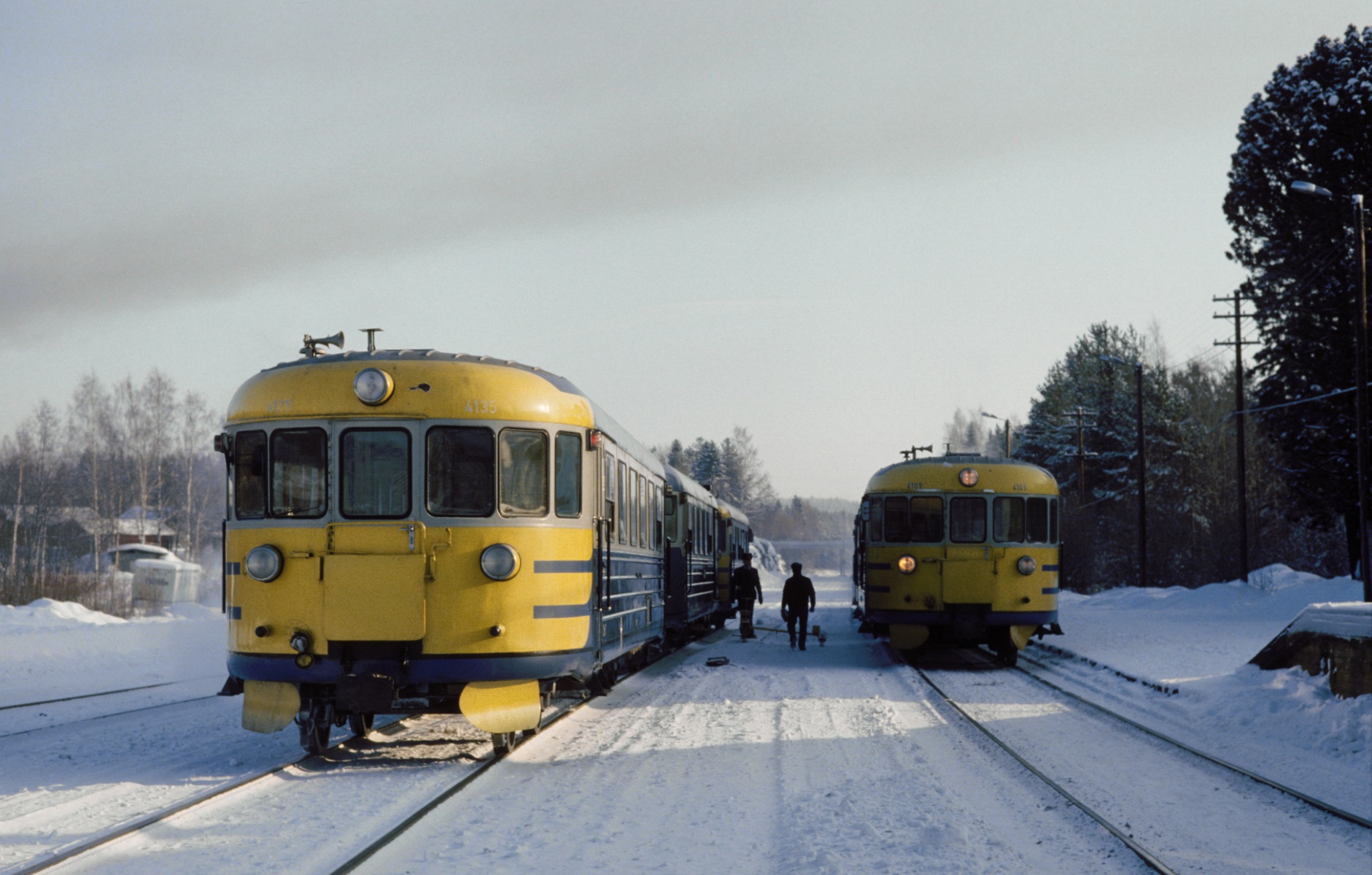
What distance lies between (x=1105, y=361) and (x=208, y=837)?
5943 cm

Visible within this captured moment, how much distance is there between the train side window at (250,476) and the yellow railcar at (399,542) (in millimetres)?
13

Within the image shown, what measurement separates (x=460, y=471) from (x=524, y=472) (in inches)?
19.3

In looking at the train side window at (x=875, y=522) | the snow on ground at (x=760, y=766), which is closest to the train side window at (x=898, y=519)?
the train side window at (x=875, y=522)

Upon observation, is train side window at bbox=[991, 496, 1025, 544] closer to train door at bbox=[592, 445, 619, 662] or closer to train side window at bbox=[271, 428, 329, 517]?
train door at bbox=[592, 445, 619, 662]

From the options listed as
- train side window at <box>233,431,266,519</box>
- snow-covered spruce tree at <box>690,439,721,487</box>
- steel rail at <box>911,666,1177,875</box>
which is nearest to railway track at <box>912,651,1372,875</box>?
steel rail at <box>911,666,1177,875</box>

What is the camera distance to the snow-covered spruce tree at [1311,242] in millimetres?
29859

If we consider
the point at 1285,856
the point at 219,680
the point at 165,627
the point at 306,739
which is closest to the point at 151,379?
the point at 165,627

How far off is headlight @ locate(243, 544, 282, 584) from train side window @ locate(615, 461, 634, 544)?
11.3ft

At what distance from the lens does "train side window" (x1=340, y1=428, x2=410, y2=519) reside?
344 inches

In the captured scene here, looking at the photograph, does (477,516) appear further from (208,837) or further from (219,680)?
(219,680)

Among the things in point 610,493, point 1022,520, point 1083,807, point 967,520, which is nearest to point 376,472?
point 610,493

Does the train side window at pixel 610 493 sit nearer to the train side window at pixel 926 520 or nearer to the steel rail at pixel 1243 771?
the steel rail at pixel 1243 771

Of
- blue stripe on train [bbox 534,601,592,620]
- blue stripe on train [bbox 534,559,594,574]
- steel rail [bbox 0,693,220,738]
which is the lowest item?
steel rail [bbox 0,693,220,738]

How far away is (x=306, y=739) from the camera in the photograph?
899 cm
